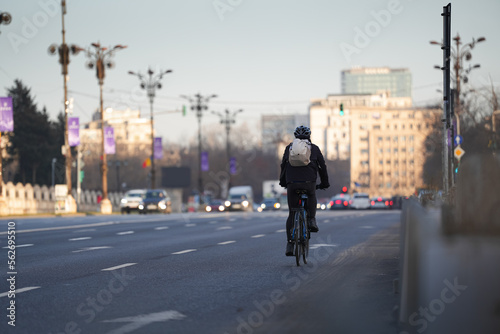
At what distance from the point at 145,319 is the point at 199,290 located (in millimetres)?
2438

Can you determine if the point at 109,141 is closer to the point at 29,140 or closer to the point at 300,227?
Result: the point at 300,227

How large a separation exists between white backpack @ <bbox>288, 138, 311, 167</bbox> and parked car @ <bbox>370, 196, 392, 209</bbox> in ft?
263

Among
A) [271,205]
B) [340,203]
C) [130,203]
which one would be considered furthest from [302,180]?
[271,205]

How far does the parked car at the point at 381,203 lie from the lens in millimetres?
93988

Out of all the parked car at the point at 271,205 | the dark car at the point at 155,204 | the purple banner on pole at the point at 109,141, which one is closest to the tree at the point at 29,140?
the parked car at the point at 271,205

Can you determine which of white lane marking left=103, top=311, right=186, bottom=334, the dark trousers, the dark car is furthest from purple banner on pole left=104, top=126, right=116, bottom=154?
white lane marking left=103, top=311, right=186, bottom=334

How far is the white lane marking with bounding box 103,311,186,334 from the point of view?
318 inches

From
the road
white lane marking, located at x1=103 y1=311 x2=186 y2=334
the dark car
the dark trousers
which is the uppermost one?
the dark trousers

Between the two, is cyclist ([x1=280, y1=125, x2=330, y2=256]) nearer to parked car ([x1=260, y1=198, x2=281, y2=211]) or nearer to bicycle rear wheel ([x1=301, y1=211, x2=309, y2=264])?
bicycle rear wheel ([x1=301, y1=211, x2=309, y2=264])

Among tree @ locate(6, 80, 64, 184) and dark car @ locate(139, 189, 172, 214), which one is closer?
dark car @ locate(139, 189, 172, 214)

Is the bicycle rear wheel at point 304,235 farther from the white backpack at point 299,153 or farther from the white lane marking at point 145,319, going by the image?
the white lane marking at point 145,319

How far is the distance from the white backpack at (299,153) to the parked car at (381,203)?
80.1 metres

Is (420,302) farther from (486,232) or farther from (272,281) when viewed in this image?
(272,281)

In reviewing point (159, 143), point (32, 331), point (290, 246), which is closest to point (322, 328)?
point (32, 331)
